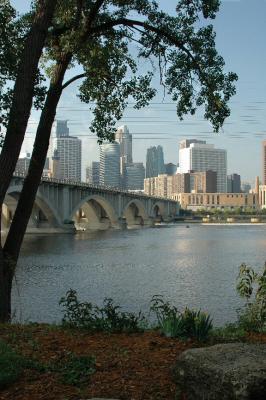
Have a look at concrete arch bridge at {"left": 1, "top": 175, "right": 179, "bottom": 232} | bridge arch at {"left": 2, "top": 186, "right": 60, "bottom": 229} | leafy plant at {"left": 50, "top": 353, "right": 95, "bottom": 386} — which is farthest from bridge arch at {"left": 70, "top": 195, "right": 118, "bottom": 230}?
leafy plant at {"left": 50, "top": 353, "right": 95, "bottom": 386}

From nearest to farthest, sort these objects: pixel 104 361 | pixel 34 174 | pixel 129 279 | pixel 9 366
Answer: pixel 9 366 < pixel 104 361 < pixel 34 174 < pixel 129 279

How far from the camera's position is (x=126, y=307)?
19.5 m

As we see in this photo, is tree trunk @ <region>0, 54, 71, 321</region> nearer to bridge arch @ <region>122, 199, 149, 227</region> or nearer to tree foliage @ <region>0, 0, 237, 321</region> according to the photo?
tree foliage @ <region>0, 0, 237, 321</region>

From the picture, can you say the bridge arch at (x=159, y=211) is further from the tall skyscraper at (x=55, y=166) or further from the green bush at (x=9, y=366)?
the green bush at (x=9, y=366)

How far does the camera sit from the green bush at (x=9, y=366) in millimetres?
4582

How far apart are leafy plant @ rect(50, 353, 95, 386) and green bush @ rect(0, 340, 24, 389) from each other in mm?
347

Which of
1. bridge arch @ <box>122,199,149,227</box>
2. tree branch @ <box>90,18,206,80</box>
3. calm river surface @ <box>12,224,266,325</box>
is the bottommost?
calm river surface @ <box>12,224,266,325</box>

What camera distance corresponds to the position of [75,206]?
289 ft

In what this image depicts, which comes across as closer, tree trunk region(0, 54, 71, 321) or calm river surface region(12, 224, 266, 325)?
tree trunk region(0, 54, 71, 321)

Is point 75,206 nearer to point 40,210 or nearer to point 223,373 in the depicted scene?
point 40,210

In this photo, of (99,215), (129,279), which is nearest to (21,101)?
(129,279)

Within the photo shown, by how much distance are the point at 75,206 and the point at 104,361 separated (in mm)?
83317

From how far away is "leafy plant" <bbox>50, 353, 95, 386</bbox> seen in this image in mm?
4754

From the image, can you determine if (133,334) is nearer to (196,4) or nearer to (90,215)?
(196,4)
